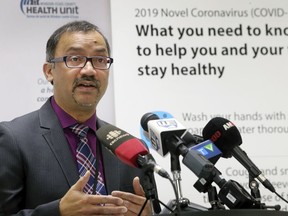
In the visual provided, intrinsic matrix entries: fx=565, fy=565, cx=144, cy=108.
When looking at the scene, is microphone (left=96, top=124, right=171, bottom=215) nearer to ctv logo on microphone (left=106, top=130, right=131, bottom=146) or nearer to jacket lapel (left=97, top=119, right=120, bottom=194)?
ctv logo on microphone (left=106, top=130, right=131, bottom=146)

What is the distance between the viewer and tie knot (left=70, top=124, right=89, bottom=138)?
2.76m

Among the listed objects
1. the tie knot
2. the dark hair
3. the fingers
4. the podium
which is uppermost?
the dark hair

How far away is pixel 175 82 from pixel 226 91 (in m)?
0.37

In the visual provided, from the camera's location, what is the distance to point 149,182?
70.4 inches

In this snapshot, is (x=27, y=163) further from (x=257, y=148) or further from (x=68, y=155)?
(x=257, y=148)

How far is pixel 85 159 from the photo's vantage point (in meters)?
2.66

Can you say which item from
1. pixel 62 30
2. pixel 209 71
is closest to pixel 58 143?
pixel 62 30

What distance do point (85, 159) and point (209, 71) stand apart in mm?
1499

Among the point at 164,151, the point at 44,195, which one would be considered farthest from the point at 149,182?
the point at 44,195

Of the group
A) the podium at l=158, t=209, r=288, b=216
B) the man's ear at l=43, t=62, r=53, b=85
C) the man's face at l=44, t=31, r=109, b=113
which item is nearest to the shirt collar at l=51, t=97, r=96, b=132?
the man's face at l=44, t=31, r=109, b=113

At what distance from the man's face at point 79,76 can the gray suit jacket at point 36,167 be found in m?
0.14

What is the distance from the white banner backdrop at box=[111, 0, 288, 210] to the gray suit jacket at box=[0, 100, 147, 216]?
97cm

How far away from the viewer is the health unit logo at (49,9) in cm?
373

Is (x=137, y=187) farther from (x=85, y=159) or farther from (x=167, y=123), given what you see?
(x=167, y=123)
